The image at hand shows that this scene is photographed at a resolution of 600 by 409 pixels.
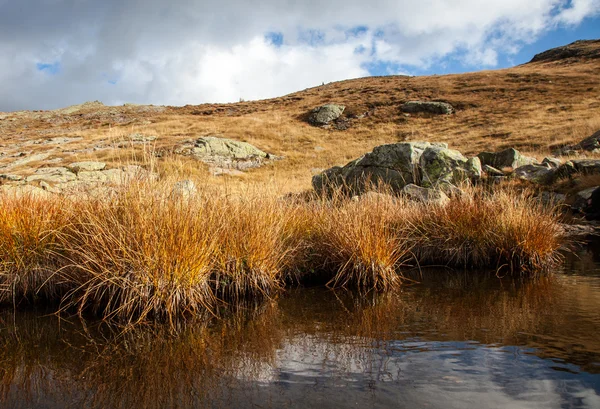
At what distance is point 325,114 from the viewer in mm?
44312

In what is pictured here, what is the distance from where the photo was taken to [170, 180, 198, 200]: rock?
561 centimetres

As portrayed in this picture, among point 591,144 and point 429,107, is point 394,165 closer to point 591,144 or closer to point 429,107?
point 591,144

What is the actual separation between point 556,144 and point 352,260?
77.7 feet

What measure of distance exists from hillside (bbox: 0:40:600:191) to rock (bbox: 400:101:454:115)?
817 mm

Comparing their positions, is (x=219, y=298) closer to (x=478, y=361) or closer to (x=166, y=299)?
(x=166, y=299)

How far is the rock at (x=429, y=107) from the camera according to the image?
41.5 m

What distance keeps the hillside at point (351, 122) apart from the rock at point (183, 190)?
1388cm

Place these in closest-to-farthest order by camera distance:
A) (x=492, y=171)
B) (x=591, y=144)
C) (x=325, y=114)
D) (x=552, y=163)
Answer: (x=492, y=171), (x=552, y=163), (x=591, y=144), (x=325, y=114)

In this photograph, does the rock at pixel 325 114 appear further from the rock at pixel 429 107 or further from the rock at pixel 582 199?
the rock at pixel 582 199

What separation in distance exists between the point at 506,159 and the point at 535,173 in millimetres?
1893

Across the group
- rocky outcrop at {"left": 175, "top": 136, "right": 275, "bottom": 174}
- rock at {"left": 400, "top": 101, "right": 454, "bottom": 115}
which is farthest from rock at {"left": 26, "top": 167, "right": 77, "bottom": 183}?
rock at {"left": 400, "top": 101, "right": 454, "bottom": 115}

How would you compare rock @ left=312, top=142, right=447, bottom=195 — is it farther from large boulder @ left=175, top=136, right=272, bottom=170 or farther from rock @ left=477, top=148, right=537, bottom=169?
large boulder @ left=175, top=136, right=272, bottom=170

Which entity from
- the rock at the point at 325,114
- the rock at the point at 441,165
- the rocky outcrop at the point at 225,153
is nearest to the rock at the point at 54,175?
the rocky outcrop at the point at 225,153

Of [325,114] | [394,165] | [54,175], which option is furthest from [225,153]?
[325,114]
